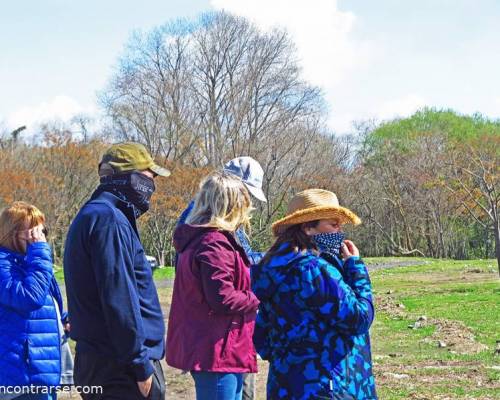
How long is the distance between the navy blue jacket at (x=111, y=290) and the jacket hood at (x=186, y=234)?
374 millimetres

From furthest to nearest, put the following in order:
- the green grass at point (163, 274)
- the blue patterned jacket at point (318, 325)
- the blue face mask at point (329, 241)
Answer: the green grass at point (163, 274)
the blue face mask at point (329, 241)
the blue patterned jacket at point (318, 325)

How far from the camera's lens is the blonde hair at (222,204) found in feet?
13.3

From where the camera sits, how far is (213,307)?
3891 millimetres

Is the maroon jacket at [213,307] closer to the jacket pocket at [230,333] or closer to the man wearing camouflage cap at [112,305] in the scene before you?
the jacket pocket at [230,333]

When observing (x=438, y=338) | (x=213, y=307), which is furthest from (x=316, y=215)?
(x=438, y=338)

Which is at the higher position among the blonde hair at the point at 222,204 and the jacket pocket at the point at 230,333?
the blonde hair at the point at 222,204

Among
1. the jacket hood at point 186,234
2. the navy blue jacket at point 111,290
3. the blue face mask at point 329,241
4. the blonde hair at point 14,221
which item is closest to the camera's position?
the navy blue jacket at point 111,290

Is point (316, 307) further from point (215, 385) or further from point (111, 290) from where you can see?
point (111, 290)

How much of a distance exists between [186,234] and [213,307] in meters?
0.43

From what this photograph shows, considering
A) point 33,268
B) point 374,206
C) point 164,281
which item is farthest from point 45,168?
point 33,268

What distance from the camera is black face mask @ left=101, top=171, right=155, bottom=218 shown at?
387 centimetres

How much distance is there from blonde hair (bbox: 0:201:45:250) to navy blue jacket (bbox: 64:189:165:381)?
97 centimetres

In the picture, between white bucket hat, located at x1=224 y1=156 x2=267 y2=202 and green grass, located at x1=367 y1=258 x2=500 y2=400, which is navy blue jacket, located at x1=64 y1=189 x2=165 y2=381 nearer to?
white bucket hat, located at x1=224 y1=156 x2=267 y2=202

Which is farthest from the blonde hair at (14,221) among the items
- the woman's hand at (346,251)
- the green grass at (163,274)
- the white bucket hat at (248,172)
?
the green grass at (163,274)
